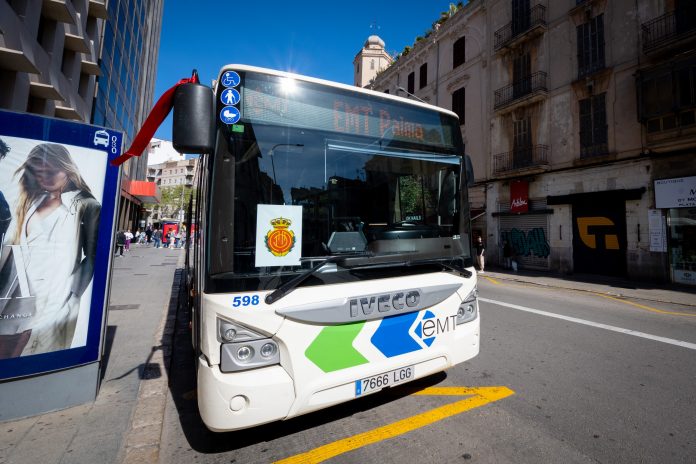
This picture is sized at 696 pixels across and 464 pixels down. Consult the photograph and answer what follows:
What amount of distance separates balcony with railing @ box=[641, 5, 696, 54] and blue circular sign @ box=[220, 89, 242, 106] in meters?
17.1

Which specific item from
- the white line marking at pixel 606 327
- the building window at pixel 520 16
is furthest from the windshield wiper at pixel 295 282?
the building window at pixel 520 16

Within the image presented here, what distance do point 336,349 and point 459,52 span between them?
80.4 ft

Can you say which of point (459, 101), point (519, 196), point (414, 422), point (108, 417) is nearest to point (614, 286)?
point (519, 196)

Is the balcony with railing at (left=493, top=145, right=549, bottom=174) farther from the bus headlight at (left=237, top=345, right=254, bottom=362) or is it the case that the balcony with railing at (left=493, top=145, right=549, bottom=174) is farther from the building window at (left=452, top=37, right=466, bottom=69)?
the bus headlight at (left=237, top=345, right=254, bottom=362)

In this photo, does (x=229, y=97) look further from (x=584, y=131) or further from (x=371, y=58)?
(x=371, y=58)

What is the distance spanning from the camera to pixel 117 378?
3.58m

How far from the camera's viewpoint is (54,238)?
2.82 meters

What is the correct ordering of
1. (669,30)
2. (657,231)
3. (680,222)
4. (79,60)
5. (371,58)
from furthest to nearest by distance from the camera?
(371,58) → (79,60) → (657,231) → (669,30) → (680,222)

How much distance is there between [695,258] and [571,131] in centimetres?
715

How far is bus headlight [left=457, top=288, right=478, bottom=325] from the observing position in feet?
9.95

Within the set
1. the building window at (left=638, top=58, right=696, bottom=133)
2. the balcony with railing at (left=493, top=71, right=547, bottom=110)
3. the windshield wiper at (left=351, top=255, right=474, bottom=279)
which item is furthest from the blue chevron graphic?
the balcony with railing at (left=493, top=71, right=547, bottom=110)

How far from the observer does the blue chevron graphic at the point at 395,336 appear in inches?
100

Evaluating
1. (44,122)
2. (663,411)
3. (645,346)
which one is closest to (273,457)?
(44,122)

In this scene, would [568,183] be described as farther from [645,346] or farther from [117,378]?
[117,378]
